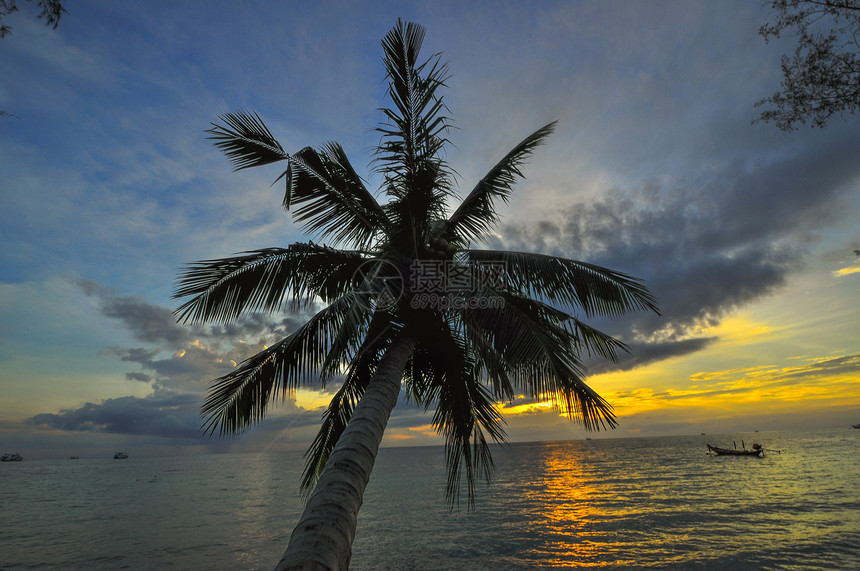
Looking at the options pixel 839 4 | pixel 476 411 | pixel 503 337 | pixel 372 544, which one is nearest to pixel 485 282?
pixel 503 337

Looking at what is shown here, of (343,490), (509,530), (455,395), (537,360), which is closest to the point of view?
(343,490)

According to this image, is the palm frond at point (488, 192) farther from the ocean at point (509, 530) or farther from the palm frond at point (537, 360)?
the ocean at point (509, 530)

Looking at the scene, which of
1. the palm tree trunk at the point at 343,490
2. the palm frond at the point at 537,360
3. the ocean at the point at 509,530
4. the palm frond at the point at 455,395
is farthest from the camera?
the ocean at the point at 509,530

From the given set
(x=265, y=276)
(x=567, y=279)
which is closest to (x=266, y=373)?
(x=265, y=276)

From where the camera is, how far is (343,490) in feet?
13.1

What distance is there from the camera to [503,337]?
20.2 ft

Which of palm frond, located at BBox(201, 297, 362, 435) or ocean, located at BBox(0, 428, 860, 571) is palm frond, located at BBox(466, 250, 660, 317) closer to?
palm frond, located at BBox(201, 297, 362, 435)

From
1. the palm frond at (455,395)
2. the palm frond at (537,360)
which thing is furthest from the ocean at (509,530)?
the palm frond at (537,360)

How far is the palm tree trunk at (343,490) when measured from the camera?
3.27 metres

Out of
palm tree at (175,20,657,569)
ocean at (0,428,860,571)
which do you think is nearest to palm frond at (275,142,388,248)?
palm tree at (175,20,657,569)

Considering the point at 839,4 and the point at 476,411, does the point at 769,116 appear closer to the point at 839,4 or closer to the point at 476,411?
the point at 839,4

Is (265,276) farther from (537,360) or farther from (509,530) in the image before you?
(509,530)

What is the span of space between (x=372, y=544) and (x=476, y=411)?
1416 cm

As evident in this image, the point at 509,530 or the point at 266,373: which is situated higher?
the point at 266,373
